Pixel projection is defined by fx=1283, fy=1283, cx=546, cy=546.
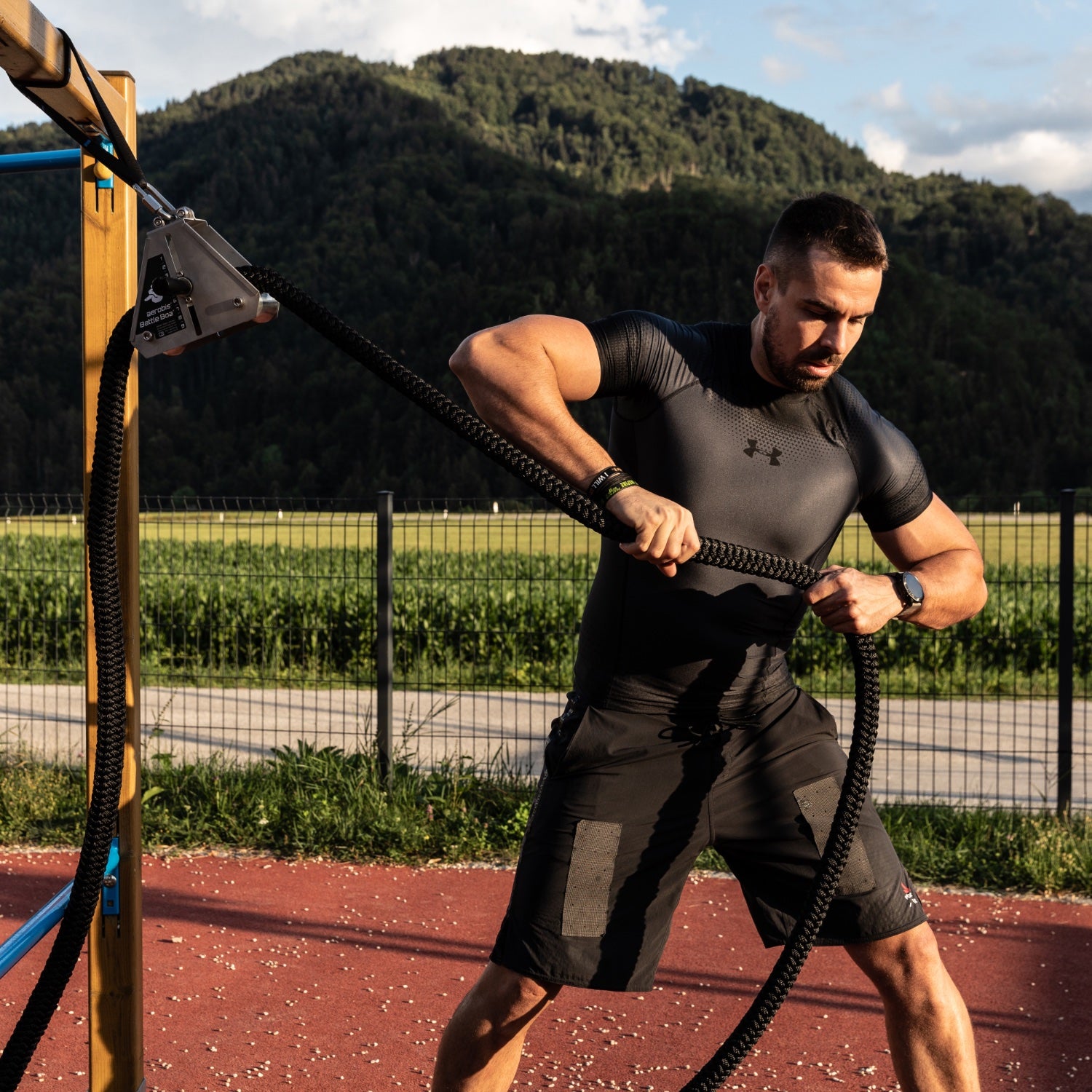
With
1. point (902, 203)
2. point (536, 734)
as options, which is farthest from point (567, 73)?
point (536, 734)

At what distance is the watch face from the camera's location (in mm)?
2703

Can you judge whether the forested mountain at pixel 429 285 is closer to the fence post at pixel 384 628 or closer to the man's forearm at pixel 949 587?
the fence post at pixel 384 628

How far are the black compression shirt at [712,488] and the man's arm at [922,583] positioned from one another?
0.16 m

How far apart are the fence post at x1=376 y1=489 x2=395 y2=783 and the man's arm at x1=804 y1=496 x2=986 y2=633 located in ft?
12.3

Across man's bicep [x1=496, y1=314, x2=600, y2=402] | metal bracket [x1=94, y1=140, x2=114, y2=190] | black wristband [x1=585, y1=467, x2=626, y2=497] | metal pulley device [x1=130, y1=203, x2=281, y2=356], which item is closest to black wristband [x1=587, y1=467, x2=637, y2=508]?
black wristband [x1=585, y1=467, x2=626, y2=497]

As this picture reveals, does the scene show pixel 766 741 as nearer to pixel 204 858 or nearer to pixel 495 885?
pixel 495 885

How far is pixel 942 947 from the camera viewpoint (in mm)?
4793

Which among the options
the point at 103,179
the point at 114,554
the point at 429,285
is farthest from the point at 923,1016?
the point at 429,285

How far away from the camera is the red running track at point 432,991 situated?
3732 millimetres

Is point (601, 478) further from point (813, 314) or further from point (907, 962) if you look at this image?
point (907, 962)

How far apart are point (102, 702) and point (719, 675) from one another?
126 centimetres

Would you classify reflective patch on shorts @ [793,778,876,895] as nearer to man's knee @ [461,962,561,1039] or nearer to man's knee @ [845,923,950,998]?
man's knee @ [845,923,950,998]

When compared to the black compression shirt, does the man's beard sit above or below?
above

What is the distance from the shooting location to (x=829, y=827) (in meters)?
2.75
